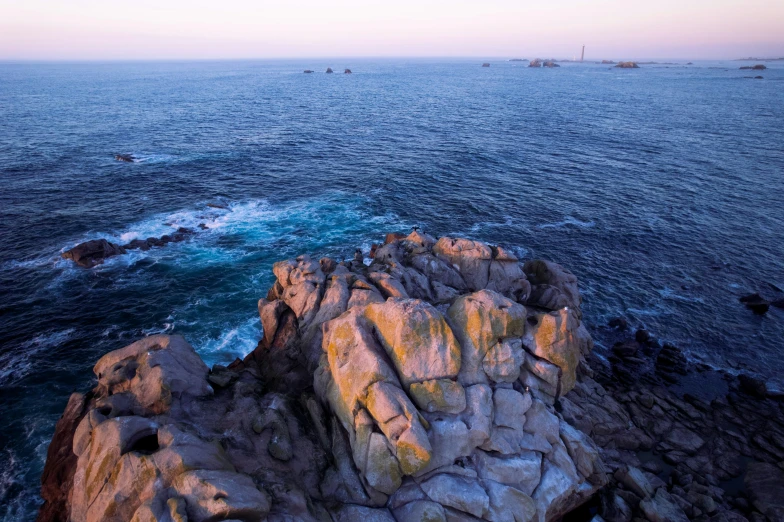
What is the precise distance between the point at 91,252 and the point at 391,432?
190 feet

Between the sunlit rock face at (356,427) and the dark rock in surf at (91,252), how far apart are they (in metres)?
36.8

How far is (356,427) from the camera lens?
28.3 meters

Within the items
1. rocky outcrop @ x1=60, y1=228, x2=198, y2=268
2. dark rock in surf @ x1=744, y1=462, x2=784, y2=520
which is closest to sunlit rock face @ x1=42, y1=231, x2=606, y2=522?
dark rock in surf @ x1=744, y1=462, x2=784, y2=520

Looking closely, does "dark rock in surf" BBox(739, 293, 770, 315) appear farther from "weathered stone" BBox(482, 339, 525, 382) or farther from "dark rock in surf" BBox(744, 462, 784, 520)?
"weathered stone" BBox(482, 339, 525, 382)

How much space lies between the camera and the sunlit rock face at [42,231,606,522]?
75.9ft

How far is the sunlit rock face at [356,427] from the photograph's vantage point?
2312 cm

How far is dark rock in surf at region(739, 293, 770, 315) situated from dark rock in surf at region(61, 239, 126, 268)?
296 feet

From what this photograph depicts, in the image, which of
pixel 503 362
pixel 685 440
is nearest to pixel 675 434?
pixel 685 440

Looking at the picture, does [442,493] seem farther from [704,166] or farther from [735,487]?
[704,166]

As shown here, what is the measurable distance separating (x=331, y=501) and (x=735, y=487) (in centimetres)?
3417

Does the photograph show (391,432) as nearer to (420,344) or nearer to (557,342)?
(420,344)

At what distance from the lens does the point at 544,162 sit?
360 ft

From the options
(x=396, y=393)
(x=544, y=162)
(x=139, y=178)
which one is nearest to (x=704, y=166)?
(x=544, y=162)

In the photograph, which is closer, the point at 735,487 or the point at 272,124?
the point at 735,487
